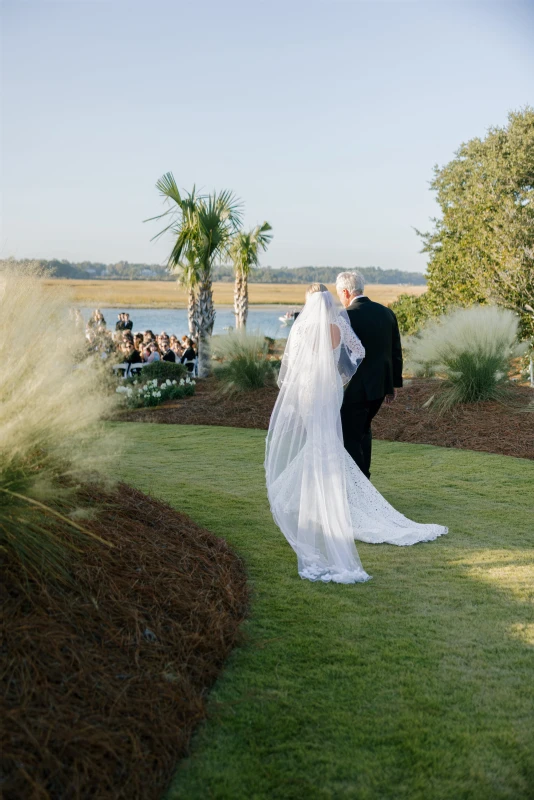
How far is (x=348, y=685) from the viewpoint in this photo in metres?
3.38

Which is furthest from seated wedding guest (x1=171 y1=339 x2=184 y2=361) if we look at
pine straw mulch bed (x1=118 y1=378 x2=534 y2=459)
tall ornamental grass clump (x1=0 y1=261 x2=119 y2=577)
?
tall ornamental grass clump (x1=0 y1=261 x2=119 y2=577)

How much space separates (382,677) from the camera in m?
3.46

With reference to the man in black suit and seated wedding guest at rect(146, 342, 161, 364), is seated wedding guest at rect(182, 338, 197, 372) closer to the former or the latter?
seated wedding guest at rect(146, 342, 161, 364)

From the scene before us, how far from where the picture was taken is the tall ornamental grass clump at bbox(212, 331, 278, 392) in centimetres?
1362

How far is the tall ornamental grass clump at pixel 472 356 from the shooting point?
11.1 m

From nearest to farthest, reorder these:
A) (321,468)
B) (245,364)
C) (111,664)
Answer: (111,664) → (321,468) → (245,364)

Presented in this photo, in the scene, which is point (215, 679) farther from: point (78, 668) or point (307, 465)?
point (307, 465)

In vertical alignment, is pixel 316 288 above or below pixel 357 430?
above

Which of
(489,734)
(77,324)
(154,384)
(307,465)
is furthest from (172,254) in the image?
(489,734)

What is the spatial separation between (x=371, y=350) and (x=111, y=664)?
14.3 ft

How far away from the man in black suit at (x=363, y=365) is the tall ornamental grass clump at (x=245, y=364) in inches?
272

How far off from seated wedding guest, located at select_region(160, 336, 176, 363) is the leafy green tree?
8206 millimetres

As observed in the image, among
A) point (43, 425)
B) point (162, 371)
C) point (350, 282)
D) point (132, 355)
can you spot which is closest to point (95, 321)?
point (350, 282)

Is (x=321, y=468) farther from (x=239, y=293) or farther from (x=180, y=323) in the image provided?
(x=180, y=323)
